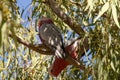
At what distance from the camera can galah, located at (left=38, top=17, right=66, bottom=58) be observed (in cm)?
164

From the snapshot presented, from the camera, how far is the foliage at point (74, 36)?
86 cm

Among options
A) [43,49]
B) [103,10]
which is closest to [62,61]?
[43,49]

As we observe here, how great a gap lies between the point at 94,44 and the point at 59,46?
158mm

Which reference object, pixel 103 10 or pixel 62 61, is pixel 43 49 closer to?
pixel 62 61

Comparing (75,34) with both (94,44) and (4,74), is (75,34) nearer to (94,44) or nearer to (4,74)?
(94,44)

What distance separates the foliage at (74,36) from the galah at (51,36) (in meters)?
0.07


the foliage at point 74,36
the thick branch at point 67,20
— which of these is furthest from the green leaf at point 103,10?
the thick branch at point 67,20

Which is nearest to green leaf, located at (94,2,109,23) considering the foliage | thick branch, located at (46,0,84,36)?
the foliage

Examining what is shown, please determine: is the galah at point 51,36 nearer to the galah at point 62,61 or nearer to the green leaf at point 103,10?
the galah at point 62,61

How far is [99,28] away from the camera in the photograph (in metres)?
1.57

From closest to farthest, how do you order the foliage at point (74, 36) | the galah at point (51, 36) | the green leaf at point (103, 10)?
the foliage at point (74, 36)
the green leaf at point (103, 10)
the galah at point (51, 36)

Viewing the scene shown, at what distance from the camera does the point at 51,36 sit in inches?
68.6

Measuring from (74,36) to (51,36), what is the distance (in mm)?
192

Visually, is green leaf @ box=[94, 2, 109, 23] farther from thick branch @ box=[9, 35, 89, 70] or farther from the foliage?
thick branch @ box=[9, 35, 89, 70]
